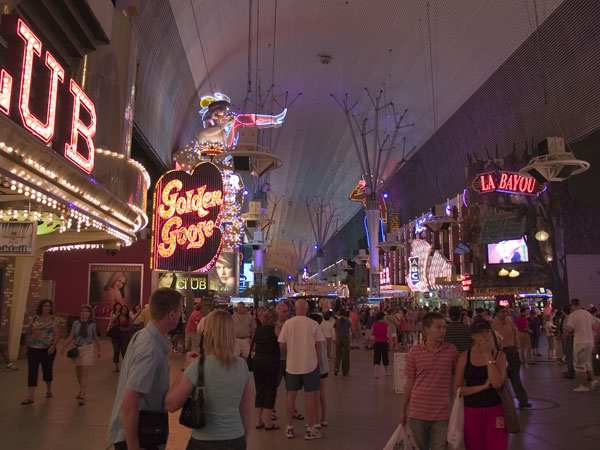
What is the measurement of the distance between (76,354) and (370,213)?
2925 cm

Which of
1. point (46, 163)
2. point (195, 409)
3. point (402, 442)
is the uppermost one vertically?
point (46, 163)

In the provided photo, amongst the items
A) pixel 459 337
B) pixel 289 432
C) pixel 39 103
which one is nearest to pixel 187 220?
pixel 39 103

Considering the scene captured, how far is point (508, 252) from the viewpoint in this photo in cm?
2892

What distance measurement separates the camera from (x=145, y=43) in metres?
18.5

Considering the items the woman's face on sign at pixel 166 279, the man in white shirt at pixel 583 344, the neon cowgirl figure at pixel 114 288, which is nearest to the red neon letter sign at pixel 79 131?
the man in white shirt at pixel 583 344

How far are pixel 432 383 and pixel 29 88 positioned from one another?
5890 millimetres

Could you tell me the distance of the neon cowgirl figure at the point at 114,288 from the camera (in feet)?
75.0

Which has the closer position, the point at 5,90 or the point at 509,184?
the point at 5,90

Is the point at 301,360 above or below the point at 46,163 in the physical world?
below

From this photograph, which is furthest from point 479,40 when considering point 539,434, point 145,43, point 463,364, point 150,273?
point 463,364

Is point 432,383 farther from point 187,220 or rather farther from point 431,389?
point 187,220

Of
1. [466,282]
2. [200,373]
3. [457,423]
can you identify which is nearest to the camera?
[200,373]

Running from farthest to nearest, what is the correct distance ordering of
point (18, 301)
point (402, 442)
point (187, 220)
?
1. point (187, 220)
2. point (18, 301)
3. point (402, 442)

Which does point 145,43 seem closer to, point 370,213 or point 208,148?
point 208,148
